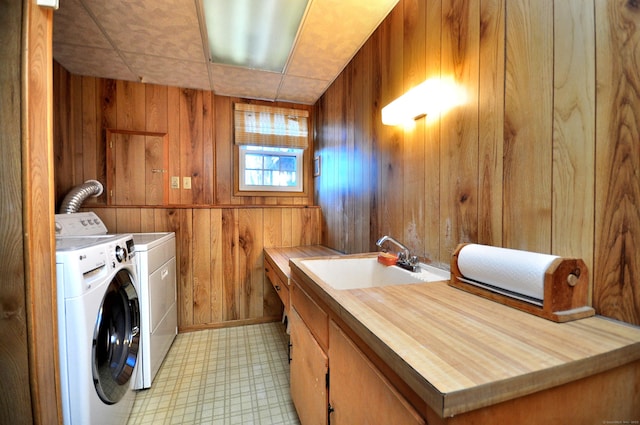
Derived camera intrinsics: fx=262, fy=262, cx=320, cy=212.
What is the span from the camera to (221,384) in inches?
68.1

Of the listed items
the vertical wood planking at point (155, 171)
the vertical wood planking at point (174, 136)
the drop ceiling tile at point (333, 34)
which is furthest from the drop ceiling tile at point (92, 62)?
the drop ceiling tile at point (333, 34)

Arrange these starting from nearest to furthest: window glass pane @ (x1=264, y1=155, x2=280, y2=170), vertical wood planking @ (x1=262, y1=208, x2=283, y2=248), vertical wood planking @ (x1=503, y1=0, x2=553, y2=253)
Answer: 1. vertical wood planking @ (x1=503, y1=0, x2=553, y2=253)
2. vertical wood planking @ (x1=262, y1=208, x2=283, y2=248)
3. window glass pane @ (x1=264, y1=155, x2=280, y2=170)

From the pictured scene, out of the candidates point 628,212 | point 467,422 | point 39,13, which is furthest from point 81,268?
point 628,212

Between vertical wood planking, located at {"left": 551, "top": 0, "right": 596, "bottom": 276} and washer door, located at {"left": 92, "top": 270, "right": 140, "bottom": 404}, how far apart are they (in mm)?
1762

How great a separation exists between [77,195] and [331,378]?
247cm

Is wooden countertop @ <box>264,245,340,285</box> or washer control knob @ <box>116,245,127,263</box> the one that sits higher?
washer control knob @ <box>116,245,127,263</box>

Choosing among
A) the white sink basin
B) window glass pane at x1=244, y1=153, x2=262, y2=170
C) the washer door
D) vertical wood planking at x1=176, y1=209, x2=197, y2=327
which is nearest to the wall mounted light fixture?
the white sink basin

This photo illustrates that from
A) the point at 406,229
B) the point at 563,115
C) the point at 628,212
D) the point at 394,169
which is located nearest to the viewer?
the point at 628,212

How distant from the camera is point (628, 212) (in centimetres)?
63

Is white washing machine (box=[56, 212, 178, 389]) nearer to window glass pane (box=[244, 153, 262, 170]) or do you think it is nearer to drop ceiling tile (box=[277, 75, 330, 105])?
window glass pane (box=[244, 153, 262, 170])

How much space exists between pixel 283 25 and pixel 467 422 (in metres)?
2.17

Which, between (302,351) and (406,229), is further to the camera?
(406,229)

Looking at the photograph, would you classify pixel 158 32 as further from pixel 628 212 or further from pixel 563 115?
pixel 628 212

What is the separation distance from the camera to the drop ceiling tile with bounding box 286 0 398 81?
154cm
